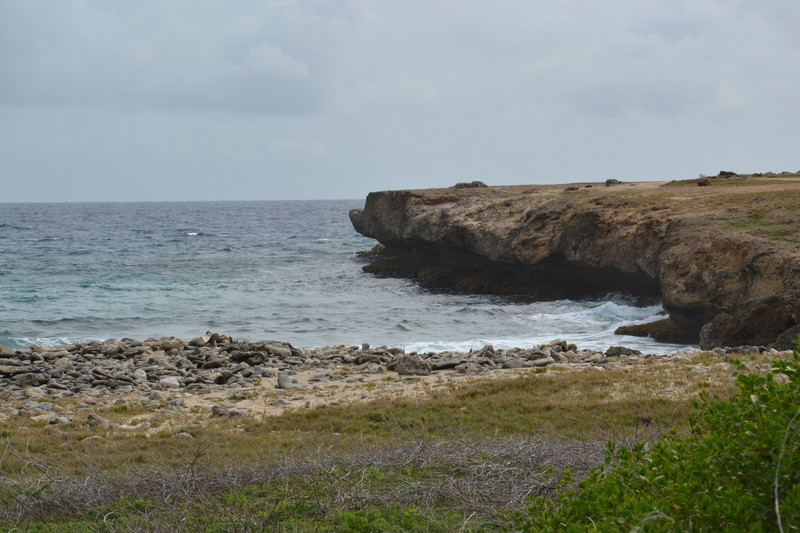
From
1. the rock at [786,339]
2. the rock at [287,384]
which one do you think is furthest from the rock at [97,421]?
the rock at [786,339]

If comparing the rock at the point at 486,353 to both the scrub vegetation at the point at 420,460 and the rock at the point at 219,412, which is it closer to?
the scrub vegetation at the point at 420,460

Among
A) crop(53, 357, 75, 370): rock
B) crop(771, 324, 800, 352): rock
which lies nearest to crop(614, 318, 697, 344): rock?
crop(771, 324, 800, 352): rock

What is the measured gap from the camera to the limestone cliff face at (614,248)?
701 inches

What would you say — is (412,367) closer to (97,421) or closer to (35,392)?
(97,421)

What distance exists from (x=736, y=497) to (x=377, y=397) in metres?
10.6

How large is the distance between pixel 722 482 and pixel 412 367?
1303 cm

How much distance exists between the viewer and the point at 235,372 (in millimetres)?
17312

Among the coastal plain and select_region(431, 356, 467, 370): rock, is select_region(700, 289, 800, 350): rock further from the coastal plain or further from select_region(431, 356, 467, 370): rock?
select_region(431, 356, 467, 370): rock

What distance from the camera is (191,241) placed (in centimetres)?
6719

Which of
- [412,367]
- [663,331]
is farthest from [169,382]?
[663,331]

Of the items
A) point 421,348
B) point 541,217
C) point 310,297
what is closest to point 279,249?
point 310,297

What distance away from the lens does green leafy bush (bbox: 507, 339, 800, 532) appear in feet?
9.45

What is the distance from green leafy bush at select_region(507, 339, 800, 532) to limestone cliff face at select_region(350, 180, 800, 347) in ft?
46.1

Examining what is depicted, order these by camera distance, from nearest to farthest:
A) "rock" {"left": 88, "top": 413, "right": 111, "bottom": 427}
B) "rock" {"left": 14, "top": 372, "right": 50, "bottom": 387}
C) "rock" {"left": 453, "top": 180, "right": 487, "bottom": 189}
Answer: "rock" {"left": 88, "top": 413, "right": 111, "bottom": 427} → "rock" {"left": 14, "top": 372, "right": 50, "bottom": 387} → "rock" {"left": 453, "top": 180, "right": 487, "bottom": 189}
